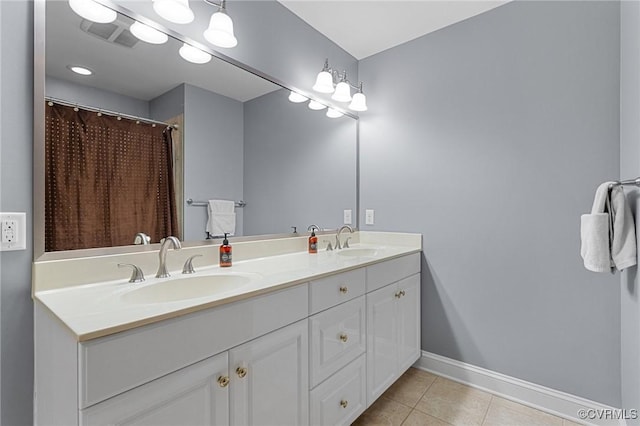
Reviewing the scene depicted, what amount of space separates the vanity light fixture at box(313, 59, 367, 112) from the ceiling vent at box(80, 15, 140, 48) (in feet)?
3.56

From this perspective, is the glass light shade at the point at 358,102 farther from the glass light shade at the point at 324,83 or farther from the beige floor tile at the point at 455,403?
the beige floor tile at the point at 455,403

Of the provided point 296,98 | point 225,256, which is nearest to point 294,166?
point 296,98

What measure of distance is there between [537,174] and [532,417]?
4.36ft

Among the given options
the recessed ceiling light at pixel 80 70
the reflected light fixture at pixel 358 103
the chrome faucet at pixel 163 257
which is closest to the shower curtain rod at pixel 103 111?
the recessed ceiling light at pixel 80 70

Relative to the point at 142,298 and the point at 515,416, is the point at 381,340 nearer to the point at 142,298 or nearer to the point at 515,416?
the point at 515,416

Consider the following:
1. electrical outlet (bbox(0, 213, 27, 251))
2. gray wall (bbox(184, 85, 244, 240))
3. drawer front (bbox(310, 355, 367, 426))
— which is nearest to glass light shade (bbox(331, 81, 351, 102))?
gray wall (bbox(184, 85, 244, 240))

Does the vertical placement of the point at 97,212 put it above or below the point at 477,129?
below

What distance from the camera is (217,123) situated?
1575mm

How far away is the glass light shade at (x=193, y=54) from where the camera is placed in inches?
55.6

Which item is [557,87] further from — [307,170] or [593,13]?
[307,170]

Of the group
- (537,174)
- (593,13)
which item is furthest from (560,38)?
(537,174)

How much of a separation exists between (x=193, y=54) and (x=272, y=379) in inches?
56.4

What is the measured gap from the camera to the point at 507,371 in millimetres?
1858

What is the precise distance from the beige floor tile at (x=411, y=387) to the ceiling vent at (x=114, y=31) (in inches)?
88.1
